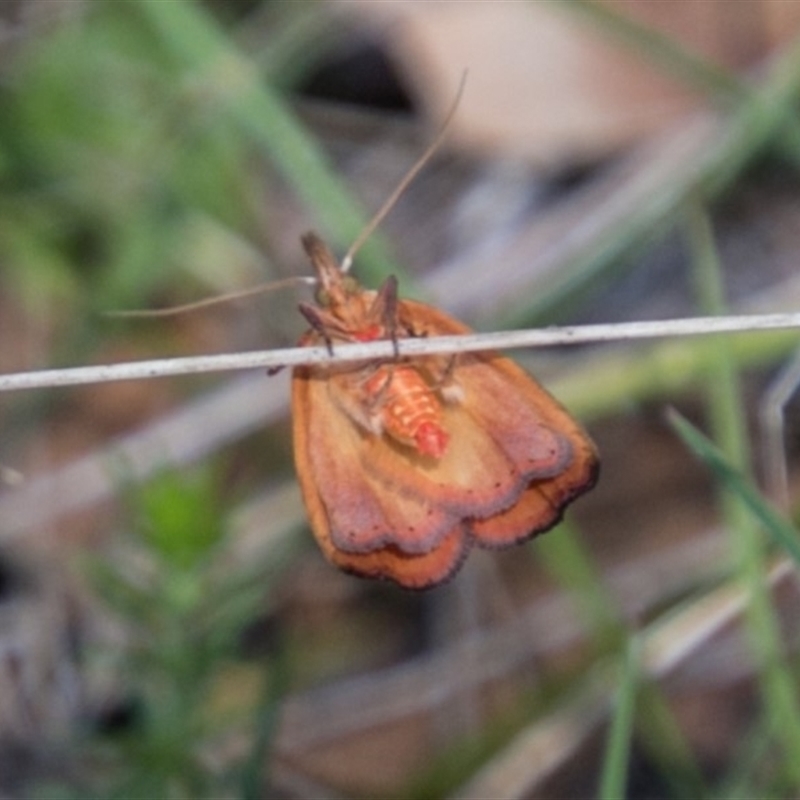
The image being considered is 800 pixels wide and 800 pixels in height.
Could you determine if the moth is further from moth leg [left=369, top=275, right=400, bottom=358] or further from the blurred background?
the blurred background

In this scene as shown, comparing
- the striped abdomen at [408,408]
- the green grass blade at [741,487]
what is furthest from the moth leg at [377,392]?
the green grass blade at [741,487]

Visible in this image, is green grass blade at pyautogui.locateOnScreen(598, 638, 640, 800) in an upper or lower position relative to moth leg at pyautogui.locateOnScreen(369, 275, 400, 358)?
lower

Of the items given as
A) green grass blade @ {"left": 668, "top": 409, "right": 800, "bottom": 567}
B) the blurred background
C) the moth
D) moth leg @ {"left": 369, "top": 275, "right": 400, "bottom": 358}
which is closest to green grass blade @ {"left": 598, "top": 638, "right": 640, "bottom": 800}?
the blurred background

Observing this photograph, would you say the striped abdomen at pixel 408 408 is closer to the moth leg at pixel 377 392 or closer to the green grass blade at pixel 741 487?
the moth leg at pixel 377 392

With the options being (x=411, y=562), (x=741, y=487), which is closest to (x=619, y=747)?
(x=741, y=487)

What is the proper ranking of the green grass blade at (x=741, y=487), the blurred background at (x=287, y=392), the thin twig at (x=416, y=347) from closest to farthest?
1. the thin twig at (x=416, y=347)
2. the green grass blade at (x=741, y=487)
3. the blurred background at (x=287, y=392)

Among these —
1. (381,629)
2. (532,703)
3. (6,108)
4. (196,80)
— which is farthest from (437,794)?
(6,108)

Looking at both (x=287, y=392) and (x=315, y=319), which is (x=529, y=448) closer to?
(x=315, y=319)
